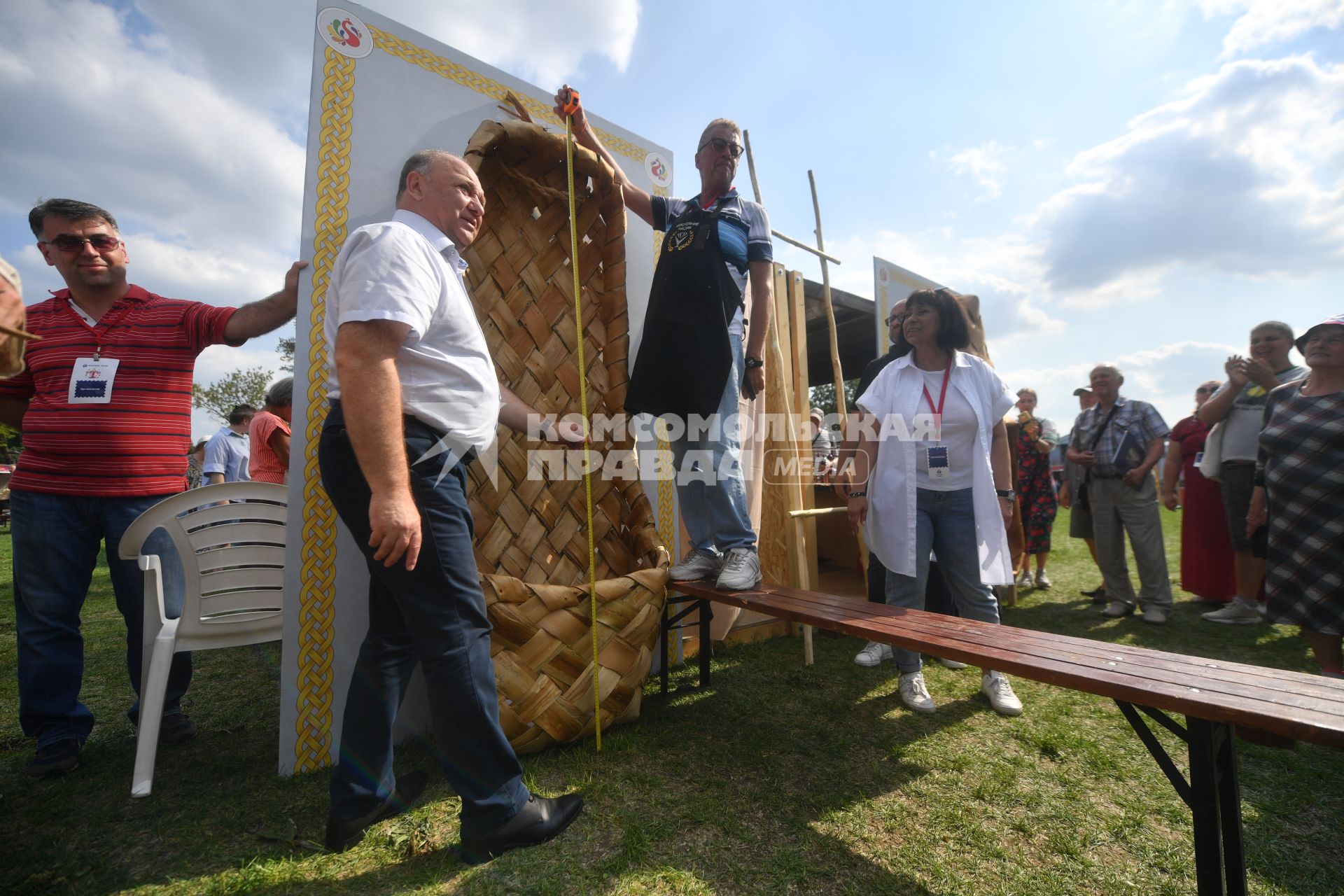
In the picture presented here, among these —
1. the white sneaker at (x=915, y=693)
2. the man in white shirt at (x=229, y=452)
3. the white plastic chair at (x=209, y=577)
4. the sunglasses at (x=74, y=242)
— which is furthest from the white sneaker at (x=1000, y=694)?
the man in white shirt at (x=229, y=452)

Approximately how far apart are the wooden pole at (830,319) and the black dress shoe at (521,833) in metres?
2.43

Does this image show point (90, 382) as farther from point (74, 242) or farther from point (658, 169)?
point (658, 169)

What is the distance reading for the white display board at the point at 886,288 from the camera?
4.64 meters

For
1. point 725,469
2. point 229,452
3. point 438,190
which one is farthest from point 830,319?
point 229,452

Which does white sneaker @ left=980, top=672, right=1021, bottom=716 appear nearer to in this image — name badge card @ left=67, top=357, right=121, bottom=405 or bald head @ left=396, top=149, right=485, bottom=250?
bald head @ left=396, top=149, right=485, bottom=250

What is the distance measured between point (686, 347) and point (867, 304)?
3.57 metres

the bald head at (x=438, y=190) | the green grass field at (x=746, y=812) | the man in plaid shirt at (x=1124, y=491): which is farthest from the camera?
the man in plaid shirt at (x=1124, y=491)

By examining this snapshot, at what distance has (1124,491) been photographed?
3.81 meters

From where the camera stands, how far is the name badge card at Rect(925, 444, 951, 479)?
7.98 feet

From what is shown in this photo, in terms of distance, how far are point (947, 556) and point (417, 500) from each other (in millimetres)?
2048

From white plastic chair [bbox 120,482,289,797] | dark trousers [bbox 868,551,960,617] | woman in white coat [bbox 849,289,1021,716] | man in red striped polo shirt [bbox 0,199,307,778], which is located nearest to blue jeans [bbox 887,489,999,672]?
woman in white coat [bbox 849,289,1021,716]

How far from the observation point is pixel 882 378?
8.54 ft

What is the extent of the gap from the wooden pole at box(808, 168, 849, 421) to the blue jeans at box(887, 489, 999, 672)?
94cm

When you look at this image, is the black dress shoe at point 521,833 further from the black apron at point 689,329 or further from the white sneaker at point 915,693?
the white sneaker at point 915,693
